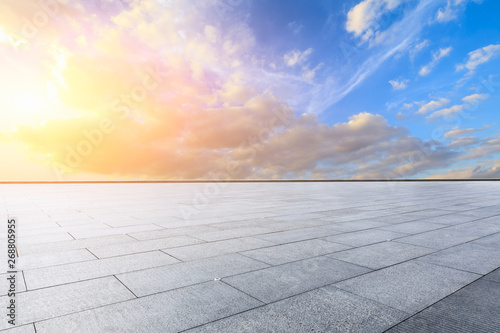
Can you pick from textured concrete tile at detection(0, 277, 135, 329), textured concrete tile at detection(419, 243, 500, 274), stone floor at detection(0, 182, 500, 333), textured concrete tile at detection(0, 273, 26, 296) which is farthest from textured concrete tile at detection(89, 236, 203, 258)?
textured concrete tile at detection(419, 243, 500, 274)

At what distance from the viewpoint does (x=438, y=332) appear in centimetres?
338

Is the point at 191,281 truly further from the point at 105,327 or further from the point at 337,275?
the point at 337,275

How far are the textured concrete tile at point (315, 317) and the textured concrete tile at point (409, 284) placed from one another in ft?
0.90

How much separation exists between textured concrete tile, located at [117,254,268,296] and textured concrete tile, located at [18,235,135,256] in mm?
2646

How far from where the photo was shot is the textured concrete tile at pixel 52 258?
5867 mm

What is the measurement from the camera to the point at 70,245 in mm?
7348

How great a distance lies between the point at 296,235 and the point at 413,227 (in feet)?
12.7

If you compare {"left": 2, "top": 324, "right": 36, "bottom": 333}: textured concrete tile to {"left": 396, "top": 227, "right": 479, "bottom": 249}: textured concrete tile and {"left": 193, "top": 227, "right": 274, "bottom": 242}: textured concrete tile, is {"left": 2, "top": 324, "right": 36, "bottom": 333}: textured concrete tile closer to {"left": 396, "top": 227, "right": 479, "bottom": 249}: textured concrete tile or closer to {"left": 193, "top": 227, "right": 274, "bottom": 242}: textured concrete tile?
{"left": 193, "top": 227, "right": 274, "bottom": 242}: textured concrete tile

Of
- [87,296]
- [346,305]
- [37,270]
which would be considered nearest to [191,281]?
[87,296]

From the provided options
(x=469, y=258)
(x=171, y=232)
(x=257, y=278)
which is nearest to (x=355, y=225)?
(x=469, y=258)

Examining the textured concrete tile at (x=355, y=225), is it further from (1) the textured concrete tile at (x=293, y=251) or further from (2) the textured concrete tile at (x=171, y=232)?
(2) the textured concrete tile at (x=171, y=232)

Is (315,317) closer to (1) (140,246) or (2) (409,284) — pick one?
(2) (409,284)

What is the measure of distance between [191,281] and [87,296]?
144 cm

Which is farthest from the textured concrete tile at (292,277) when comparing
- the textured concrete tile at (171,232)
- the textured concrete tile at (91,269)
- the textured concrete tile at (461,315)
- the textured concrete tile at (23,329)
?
the textured concrete tile at (171,232)
